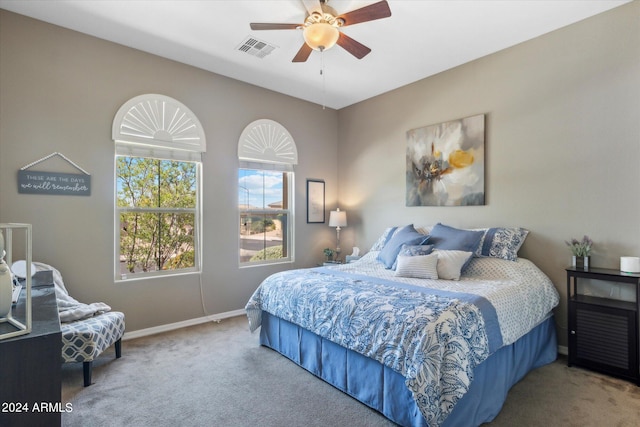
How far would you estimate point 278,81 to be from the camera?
14.0 feet

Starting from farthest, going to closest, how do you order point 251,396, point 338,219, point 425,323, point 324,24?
point 338,219
point 324,24
point 251,396
point 425,323

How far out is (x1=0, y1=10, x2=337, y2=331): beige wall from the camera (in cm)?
287

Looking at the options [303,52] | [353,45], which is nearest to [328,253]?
[303,52]

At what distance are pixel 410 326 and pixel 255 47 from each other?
10.1 feet

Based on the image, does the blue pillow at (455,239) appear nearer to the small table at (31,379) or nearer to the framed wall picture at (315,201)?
the framed wall picture at (315,201)

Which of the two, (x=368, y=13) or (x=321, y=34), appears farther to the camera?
(x=321, y=34)

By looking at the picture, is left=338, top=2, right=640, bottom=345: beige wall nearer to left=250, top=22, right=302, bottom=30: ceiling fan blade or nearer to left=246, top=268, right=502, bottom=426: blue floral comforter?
left=246, top=268, right=502, bottom=426: blue floral comforter

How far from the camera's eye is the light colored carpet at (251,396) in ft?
6.71

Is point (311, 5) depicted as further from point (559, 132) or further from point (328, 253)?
point (328, 253)

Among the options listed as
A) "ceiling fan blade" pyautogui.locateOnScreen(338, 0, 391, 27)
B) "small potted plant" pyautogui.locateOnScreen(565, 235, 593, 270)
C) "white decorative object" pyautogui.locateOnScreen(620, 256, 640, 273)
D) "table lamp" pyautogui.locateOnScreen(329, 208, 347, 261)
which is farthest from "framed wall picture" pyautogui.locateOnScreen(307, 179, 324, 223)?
"white decorative object" pyautogui.locateOnScreen(620, 256, 640, 273)

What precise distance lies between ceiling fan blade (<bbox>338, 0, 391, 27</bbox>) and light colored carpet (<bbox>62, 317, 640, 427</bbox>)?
2.76 m

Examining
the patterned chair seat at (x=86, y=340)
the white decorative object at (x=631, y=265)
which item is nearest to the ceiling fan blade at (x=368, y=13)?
the white decorative object at (x=631, y=265)

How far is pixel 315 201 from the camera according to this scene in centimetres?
507

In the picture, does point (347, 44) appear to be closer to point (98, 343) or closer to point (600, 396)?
point (98, 343)
